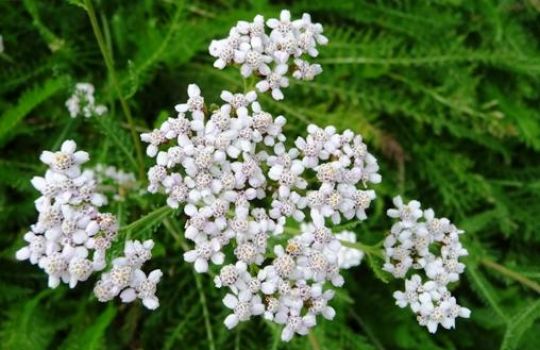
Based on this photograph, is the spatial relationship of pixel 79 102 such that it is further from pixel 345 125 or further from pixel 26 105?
pixel 345 125

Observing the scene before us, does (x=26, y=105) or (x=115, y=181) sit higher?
(x=26, y=105)

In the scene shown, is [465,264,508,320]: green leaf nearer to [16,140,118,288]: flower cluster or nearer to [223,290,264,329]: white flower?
[223,290,264,329]: white flower

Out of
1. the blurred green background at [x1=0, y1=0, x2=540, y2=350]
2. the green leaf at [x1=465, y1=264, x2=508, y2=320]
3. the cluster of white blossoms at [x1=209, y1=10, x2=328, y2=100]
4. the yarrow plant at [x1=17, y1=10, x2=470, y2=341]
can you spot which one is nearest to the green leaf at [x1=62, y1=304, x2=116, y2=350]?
the blurred green background at [x1=0, y1=0, x2=540, y2=350]

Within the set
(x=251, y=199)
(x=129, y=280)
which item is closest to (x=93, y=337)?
(x=129, y=280)

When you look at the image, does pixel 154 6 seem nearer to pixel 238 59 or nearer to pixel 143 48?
pixel 143 48

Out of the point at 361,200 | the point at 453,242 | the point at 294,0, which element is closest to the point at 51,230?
the point at 361,200
